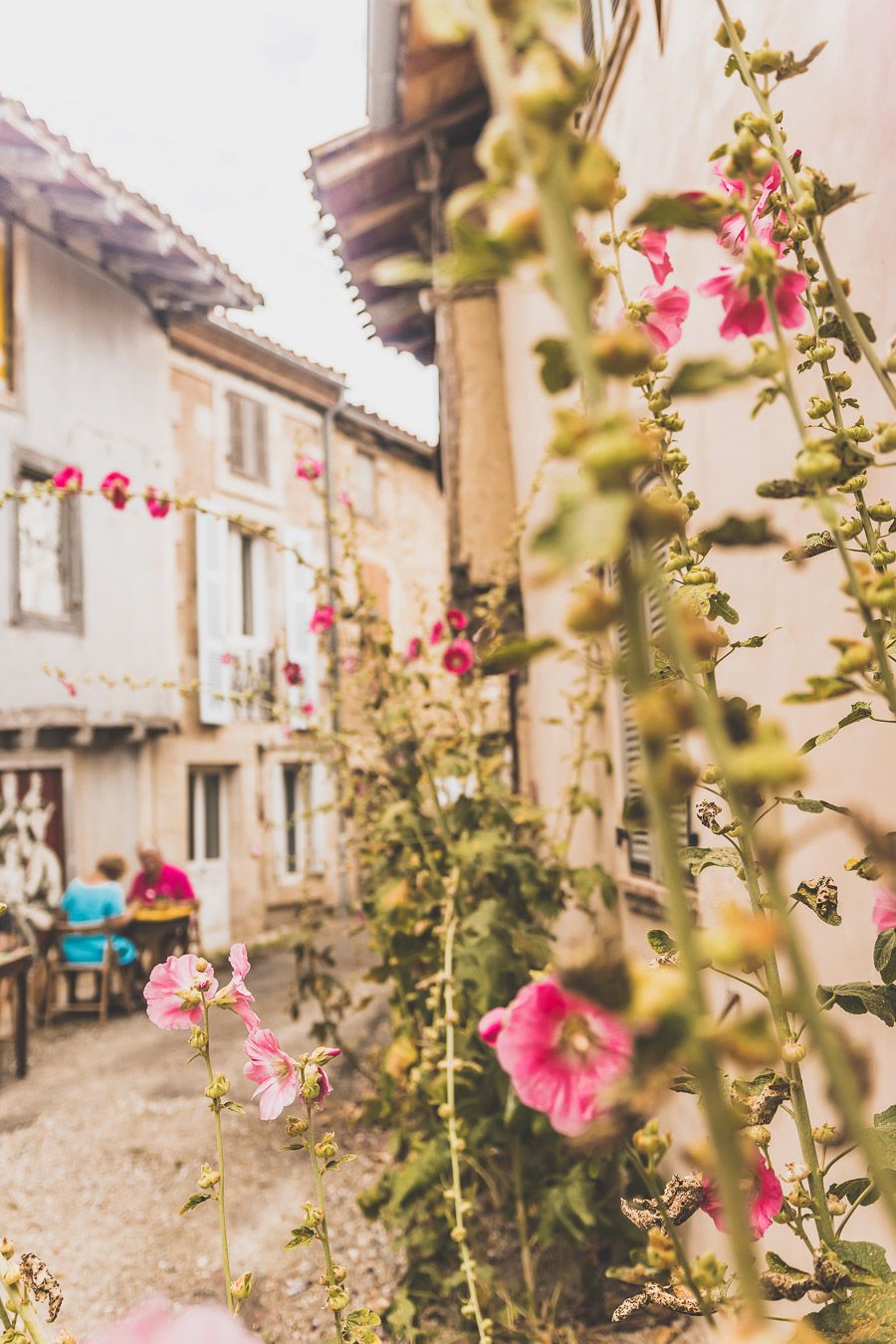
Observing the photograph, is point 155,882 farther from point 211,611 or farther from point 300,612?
point 300,612

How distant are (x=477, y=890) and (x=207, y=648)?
7.99 m

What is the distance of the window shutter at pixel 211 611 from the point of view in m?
10.1

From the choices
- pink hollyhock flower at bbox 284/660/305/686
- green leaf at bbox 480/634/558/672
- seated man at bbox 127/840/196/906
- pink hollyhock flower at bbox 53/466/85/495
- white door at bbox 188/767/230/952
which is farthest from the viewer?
white door at bbox 188/767/230/952

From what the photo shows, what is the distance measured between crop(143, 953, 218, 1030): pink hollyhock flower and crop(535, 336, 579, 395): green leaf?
0.70 m

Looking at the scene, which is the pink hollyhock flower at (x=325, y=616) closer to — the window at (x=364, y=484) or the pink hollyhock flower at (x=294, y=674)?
the pink hollyhock flower at (x=294, y=674)

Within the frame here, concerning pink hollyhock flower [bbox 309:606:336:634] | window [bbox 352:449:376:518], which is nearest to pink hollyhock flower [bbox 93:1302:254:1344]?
pink hollyhock flower [bbox 309:606:336:634]

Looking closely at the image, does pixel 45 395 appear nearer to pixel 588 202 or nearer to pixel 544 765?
pixel 544 765

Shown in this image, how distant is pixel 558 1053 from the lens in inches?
19.9

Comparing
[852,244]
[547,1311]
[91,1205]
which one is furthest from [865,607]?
[91,1205]

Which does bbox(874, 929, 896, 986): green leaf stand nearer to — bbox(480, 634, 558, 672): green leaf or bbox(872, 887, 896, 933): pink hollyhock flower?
bbox(872, 887, 896, 933): pink hollyhock flower

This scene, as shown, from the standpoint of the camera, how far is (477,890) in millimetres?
2807

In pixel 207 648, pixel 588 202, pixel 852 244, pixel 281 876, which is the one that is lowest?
pixel 281 876

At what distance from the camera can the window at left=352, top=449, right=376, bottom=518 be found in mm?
13344


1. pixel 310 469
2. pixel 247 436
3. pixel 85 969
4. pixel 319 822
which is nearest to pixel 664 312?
pixel 310 469
